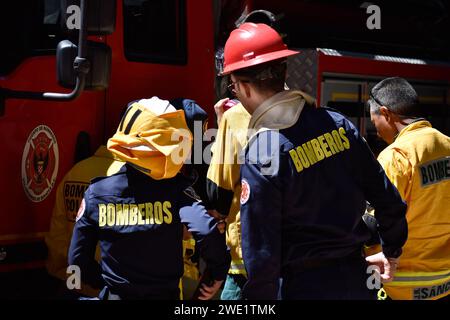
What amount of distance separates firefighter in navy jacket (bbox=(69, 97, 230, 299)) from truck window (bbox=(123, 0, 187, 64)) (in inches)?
30.0

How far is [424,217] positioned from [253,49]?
1.24 m

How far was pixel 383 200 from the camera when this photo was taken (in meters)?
1.93

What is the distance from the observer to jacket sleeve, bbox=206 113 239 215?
2457 mm

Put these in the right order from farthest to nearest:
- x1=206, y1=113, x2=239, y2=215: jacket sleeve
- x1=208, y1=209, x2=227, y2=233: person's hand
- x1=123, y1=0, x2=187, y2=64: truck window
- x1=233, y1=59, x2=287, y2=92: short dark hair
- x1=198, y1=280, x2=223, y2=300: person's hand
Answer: x1=123, y1=0, x2=187, y2=64: truck window, x1=208, y1=209, x2=227, y2=233: person's hand, x1=206, y1=113, x2=239, y2=215: jacket sleeve, x1=198, y1=280, x2=223, y2=300: person's hand, x1=233, y1=59, x2=287, y2=92: short dark hair

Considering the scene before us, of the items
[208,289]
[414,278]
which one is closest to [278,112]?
[208,289]

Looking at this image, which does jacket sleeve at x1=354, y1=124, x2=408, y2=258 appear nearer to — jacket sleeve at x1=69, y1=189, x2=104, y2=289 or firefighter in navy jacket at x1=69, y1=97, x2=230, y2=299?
firefighter in navy jacket at x1=69, y1=97, x2=230, y2=299

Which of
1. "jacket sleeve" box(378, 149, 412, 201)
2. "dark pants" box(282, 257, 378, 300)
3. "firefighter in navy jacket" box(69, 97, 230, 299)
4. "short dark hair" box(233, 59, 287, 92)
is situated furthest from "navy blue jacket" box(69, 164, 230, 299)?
"jacket sleeve" box(378, 149, 412, 201)

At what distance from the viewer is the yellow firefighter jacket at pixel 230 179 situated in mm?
2461

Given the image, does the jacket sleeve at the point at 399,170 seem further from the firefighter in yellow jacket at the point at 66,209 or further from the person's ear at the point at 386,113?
the firefighter in yellow jacket at the point at 66,209

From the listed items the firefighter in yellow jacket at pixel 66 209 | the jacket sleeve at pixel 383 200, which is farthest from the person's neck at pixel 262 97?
the firefighter in yellow jacket at pixel 66 209

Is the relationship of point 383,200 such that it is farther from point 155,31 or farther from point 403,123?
point 155,31

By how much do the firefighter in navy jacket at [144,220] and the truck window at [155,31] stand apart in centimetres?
76

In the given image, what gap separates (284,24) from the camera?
3.98m

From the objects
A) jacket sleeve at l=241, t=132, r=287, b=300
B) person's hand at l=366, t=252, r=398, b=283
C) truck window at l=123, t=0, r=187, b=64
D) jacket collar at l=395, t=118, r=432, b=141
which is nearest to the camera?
jacket sleeve at l=241, t=132, r=287, b=300
